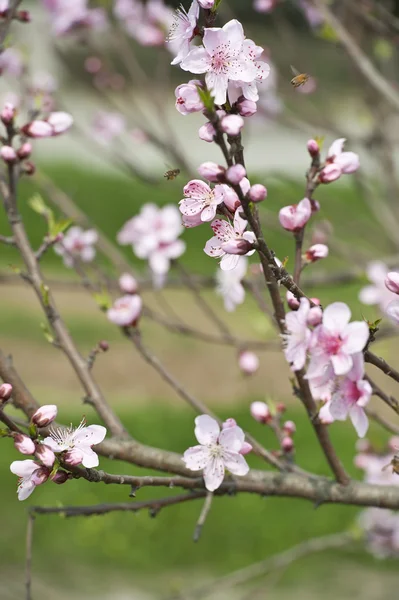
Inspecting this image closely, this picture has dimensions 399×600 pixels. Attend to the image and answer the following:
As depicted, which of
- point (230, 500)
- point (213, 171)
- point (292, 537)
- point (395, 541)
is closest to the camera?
point (213, 171)

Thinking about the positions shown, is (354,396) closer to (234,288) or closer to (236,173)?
(236,173)

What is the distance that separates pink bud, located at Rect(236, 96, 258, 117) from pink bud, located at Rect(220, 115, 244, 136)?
0.07m

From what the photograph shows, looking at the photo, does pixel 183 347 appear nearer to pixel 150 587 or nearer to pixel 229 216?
pixel 150 587

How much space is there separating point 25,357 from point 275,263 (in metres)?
7.29

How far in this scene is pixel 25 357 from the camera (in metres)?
8.23

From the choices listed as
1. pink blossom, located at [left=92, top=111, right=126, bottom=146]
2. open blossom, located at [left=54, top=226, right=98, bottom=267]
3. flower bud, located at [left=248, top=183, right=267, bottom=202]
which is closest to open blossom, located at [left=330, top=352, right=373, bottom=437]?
flower bud, located at [left=248, top=183, right=267, bottom=202]

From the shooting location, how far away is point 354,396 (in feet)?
4.06

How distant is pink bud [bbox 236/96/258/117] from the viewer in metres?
1.22

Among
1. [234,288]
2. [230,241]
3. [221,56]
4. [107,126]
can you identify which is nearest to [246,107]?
[221,56]

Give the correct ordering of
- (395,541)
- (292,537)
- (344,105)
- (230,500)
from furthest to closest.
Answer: (344,105), (230,500), (292,537), (395,541)

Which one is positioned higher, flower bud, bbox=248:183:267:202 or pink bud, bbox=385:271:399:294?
flower bud, bbox=248:183:267:202

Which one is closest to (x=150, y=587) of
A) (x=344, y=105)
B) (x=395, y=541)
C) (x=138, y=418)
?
(x=395, y=541)

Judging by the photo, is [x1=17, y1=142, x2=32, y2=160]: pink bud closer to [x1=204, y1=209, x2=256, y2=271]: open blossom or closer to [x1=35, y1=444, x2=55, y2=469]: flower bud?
[x1=204, y1=209, x2=256, y2=271]: open blossom

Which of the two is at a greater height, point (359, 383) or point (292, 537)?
point (359, 383)
